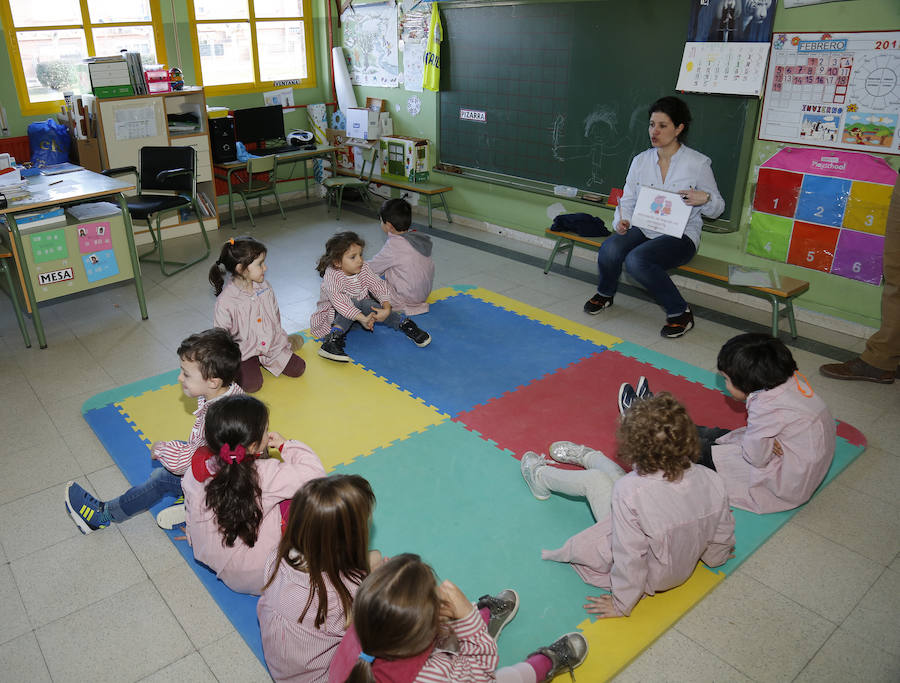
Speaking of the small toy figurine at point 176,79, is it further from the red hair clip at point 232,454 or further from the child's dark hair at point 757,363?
the child's dark hair at point 757,363

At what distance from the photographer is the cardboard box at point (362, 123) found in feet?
24.1

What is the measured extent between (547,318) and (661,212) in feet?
3.60

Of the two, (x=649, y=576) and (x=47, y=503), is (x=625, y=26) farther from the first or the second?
(x=47, y=503)

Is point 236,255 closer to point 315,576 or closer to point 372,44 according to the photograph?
point 315,576

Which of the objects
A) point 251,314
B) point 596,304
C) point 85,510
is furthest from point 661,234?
point 85,510

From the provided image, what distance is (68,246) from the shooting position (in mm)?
4383

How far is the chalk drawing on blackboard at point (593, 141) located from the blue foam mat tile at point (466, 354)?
1.64m

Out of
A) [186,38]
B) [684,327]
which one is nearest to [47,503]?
[684,327]

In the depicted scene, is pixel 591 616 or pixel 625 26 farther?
pixel 625 26

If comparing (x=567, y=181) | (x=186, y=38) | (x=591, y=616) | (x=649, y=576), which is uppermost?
(x=186, y=38)

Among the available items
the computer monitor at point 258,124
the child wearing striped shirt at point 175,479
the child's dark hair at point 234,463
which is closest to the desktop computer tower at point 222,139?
the computer monitor at point 258,124

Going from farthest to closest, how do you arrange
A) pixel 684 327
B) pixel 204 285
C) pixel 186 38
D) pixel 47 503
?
pixel 186 38
pixel 204 285
pixel 684 327
pixel 47 503

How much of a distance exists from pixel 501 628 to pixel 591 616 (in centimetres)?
34

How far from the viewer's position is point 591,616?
2.38 m
